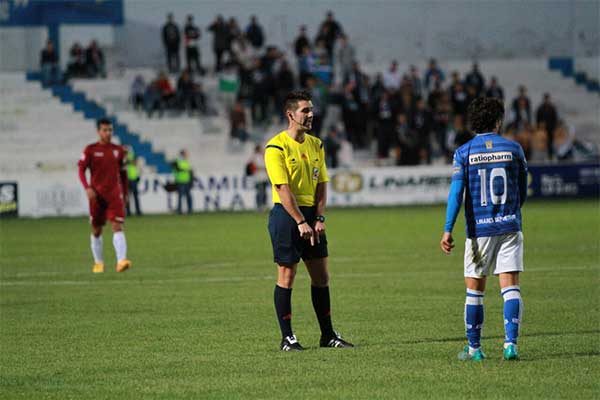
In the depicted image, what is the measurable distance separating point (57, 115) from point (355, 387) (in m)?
36.4

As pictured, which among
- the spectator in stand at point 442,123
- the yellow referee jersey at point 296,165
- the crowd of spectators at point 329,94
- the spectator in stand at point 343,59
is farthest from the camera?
the spectator in stand at point 343,59

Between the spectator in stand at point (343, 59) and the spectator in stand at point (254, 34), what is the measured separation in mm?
2886

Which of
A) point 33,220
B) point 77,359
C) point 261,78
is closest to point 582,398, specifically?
point 77,359

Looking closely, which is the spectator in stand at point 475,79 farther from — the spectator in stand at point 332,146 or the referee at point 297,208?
the referee at point 297,208

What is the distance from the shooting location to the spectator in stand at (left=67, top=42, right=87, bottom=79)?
43.9 metres

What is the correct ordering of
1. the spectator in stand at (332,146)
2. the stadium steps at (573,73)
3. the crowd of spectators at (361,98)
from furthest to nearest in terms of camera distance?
the stadium steps at (573,73), the crowd of spectators at (361,98), the spectator in stand at (332,146)

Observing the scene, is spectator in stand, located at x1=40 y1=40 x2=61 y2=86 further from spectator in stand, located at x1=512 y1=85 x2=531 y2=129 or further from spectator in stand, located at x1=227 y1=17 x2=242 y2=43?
spectator in stand, located at x1=512 y1=85 x2=531 y2=129

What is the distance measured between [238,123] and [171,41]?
3964 millimetres

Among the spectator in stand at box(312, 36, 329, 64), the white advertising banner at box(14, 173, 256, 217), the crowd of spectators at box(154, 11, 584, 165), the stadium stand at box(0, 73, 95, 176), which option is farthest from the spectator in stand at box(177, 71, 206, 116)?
the white advertising banner at box(14, 173, 256, 217)

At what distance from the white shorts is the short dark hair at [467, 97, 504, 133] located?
0.85 m

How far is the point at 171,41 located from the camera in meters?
43.9

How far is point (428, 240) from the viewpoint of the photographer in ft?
80.4

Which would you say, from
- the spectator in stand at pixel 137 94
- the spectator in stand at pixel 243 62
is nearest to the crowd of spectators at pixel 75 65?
the spectator in stand at pixel 137 94

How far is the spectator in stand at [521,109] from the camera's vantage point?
145ft
